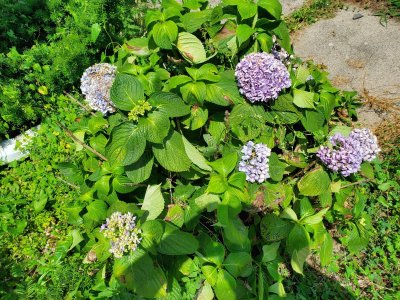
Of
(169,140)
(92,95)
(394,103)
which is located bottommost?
(394,103)

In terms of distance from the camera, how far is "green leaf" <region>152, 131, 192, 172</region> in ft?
7.13

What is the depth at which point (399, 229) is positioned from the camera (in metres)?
2.90

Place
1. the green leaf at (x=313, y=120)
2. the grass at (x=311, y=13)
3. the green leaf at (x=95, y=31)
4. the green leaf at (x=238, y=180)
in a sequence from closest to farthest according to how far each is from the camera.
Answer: the green leaf at (x=238, y=180)
the green leaf at (x=313, y=120)
the green leaf at (x=95, y=31)
the grass at (x=311, y=13)

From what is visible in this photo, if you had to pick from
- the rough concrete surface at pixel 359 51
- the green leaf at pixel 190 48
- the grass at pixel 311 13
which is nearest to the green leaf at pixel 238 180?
the green leaf at pixel 190 48

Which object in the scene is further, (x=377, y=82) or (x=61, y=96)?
(x=377, y=82)

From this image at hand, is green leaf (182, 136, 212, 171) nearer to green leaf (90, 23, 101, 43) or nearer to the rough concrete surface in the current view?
green leaf (90, 23, 101, 43)

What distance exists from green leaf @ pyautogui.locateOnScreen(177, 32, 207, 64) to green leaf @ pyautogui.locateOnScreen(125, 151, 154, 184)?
88 cm

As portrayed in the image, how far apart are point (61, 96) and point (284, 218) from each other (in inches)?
94.4

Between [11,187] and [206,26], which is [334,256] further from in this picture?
[11,187]

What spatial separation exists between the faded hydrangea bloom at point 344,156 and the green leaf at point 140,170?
1158 mm

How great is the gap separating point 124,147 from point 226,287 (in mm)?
1012

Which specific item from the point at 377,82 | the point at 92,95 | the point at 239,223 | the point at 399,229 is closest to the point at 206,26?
the point at 92,95

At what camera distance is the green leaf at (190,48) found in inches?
104

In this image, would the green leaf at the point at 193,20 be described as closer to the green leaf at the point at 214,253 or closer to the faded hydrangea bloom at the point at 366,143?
the faded hydrangea bloom at the point at 366,143
